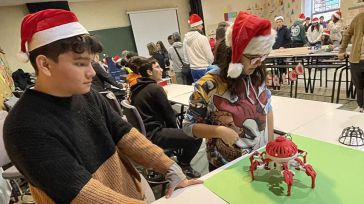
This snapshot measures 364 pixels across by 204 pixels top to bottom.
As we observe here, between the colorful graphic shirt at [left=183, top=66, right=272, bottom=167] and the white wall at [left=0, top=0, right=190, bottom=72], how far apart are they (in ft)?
20.4

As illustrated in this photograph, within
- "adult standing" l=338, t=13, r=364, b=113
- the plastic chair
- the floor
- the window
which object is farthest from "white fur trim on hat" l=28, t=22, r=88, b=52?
the window

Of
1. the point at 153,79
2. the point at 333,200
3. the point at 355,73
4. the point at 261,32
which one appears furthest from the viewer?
the point at 355,73

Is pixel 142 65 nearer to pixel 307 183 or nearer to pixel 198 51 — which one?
pixel 307 183

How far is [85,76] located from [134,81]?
146 centimetres

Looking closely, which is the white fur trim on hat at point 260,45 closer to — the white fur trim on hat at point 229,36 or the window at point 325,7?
the white fur trim on hat at point 229,36

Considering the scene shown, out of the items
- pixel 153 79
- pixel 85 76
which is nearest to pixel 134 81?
pixel 153 79

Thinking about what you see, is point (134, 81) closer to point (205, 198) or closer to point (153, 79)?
point (153, 79)

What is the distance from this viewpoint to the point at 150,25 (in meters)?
7.91

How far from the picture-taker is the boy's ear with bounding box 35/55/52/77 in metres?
0.67

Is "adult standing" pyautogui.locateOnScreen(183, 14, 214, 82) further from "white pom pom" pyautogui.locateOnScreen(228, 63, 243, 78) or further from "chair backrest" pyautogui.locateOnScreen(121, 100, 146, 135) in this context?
"white pom pom" pyautogui.locateOnScreen(228, 63, 243, 78)

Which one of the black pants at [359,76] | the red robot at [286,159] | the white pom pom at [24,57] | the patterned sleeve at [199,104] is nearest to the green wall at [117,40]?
→ the black pants at [359,76]

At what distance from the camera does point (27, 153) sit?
2.04ft

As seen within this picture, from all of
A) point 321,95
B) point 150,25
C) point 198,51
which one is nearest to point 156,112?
point 198,51

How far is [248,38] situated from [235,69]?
14 centimetres
